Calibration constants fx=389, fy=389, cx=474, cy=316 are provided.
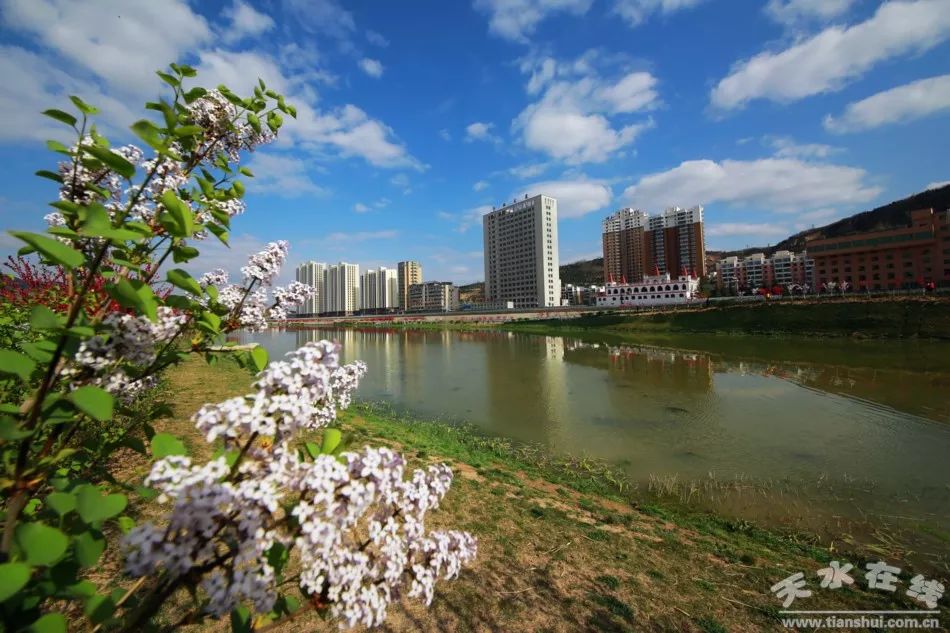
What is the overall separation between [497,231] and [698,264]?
69825 mm

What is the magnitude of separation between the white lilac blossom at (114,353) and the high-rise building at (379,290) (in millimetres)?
176186

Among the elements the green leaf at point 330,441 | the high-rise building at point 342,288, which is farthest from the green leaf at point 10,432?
the high-rise building at point 342,288

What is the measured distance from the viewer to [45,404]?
4.69ft

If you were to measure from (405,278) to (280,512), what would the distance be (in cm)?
17554

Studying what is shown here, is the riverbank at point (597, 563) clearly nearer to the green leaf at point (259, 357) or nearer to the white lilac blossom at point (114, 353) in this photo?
the white lilac blossom at point (114, 353)

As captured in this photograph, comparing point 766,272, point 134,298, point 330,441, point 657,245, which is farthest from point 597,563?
point 766,272

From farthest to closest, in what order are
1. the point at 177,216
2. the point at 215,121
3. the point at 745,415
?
the point at 745,415 < the point at 215,121 < the point at 177,216

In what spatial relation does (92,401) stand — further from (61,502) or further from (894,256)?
(894,256)

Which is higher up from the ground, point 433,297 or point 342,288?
point 342,288

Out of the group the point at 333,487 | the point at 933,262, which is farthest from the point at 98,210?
the point at 933,262

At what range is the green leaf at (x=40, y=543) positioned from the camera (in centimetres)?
112

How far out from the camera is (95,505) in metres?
1.25

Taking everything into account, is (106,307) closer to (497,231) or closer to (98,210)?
(98,210)

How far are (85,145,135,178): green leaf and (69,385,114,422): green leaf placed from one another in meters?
0.79
